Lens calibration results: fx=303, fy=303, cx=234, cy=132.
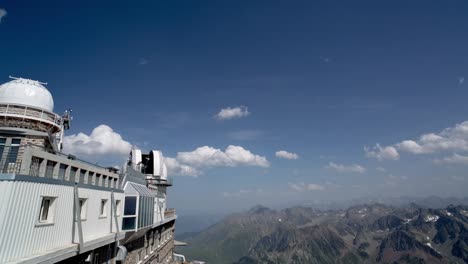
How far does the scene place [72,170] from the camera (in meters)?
15.8

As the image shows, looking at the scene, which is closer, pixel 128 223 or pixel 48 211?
pixel 48 211

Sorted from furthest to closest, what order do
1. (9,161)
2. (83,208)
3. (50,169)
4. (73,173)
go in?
1. (83,208)
2. (73,173)
3. (50,169)
4. (9,161)

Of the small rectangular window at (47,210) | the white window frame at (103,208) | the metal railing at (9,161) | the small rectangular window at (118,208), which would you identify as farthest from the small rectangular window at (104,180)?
the metal railing at (9,161)

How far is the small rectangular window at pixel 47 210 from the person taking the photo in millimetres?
12521

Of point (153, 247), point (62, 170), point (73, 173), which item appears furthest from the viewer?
point (153, 247)

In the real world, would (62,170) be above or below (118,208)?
above

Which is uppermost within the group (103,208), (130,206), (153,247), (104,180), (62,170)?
(104,180)

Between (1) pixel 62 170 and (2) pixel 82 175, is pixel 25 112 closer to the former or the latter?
(2) pixel 82 175

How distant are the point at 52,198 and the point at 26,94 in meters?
10.4

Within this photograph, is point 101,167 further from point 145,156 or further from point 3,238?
point 145,156

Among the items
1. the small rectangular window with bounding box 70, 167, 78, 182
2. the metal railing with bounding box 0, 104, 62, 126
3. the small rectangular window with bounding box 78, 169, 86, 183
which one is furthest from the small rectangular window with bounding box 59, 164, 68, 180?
the metal railing with bounding box 0, 104, 62, 126

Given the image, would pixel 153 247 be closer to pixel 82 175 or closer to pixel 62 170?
pixel 82 175

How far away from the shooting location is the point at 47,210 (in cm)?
1291

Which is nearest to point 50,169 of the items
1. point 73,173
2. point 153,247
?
point 73,173
